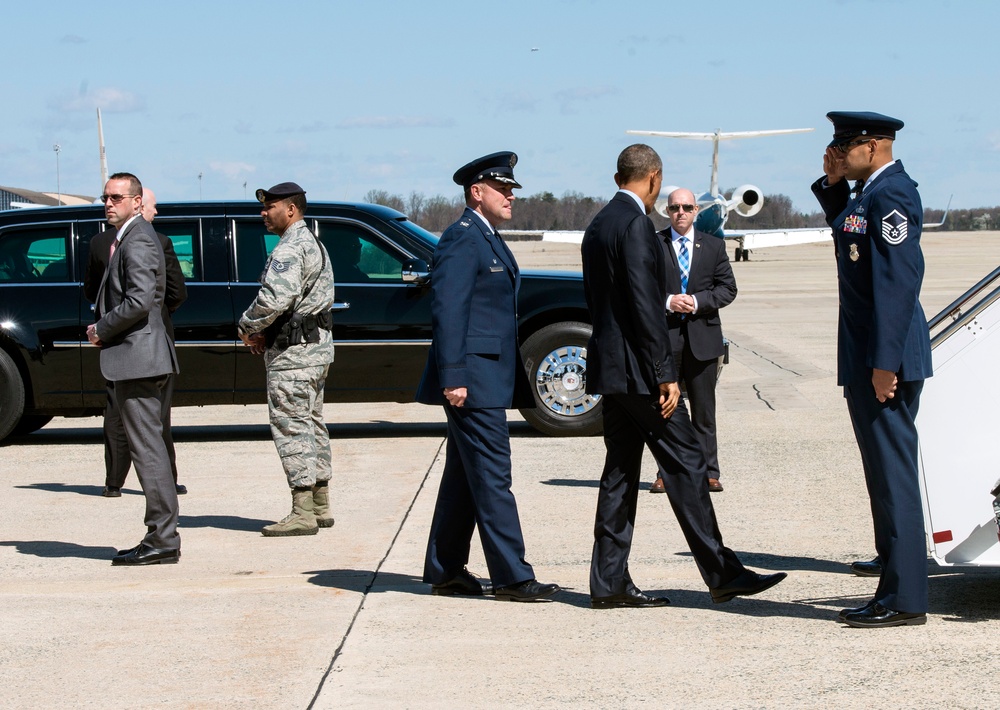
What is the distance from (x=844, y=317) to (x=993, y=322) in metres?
0.52

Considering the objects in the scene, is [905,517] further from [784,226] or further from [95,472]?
[784,226]

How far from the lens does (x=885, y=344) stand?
180 inches

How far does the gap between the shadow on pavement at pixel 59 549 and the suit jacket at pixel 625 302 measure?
9.21 ft

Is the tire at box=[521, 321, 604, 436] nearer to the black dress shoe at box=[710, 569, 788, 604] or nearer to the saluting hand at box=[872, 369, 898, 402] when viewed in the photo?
the black dress shoe at box=[710, 569, 788, 604]

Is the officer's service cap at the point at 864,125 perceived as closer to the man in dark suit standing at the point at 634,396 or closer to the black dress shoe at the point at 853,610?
the man in dark suit standing at the point at 634,396

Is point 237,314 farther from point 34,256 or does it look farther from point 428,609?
point 428,609

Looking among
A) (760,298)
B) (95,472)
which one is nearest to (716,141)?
(760,298)

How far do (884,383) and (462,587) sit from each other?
1940 mm

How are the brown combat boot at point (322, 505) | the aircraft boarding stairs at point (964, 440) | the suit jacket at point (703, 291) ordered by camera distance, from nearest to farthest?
the aircraft boarding stairs at point (964, 440) < the brown combat boot at point (322, 505) < the suit jacket at point (703, 291)

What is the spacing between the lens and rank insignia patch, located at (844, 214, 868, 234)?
470 centimetres

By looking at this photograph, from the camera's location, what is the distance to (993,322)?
4.71m

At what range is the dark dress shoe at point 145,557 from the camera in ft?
20.0

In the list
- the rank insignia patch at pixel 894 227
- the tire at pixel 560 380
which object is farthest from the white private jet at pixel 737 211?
the rank insignia patch at pixel 894 227

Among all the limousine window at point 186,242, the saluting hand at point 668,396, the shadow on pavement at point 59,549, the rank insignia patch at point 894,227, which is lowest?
the shadow on pavement at point 59,549
